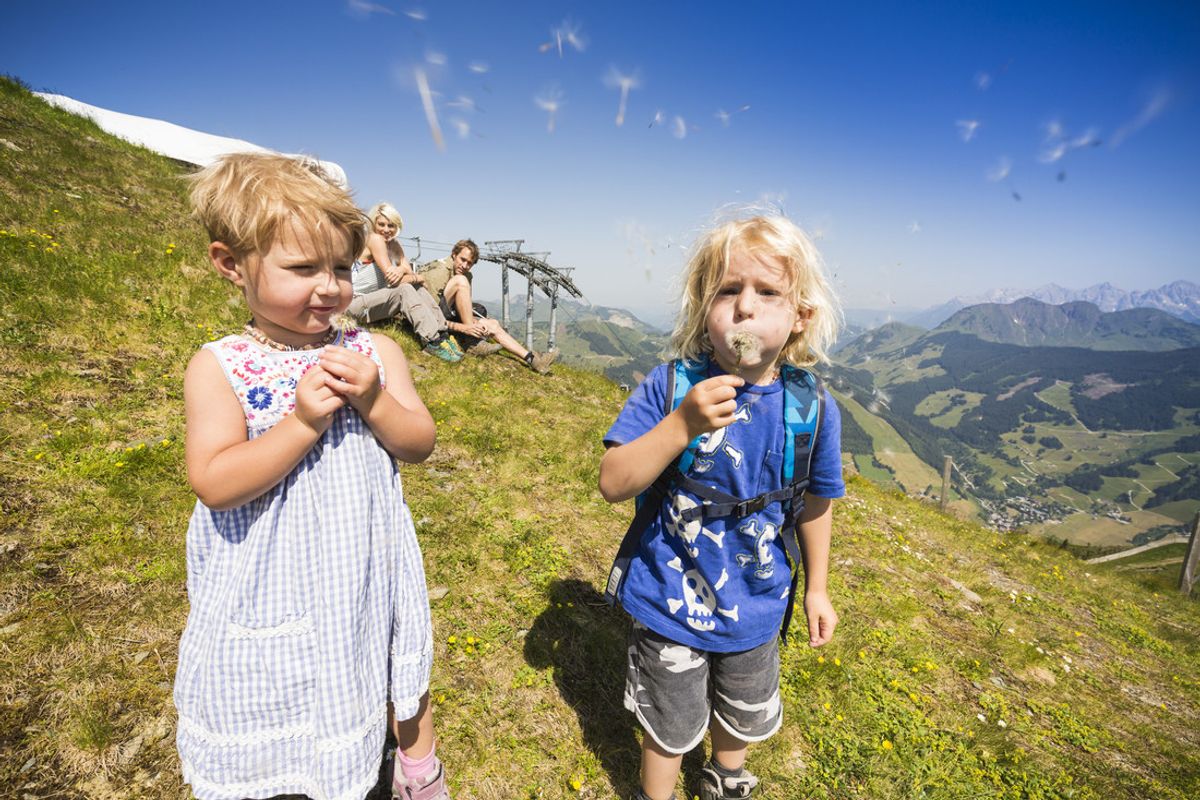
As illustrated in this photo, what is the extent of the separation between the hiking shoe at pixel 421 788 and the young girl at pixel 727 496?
121 cm

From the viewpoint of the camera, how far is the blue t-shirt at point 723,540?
260cm

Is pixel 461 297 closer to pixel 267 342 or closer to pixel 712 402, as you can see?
pixel 267 342

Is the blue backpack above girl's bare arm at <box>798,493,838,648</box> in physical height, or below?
above

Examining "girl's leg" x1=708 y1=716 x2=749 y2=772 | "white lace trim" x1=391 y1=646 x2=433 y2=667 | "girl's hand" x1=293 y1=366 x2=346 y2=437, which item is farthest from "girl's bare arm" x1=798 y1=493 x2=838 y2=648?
"girl's hand" x1=293 y1=366 x2=346 y2=437

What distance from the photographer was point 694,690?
9.06 feet

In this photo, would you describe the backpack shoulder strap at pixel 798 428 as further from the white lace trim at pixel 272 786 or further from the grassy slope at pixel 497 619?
the grassy slope at pixel 497 619

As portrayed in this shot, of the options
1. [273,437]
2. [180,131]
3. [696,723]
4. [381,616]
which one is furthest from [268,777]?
[180,131]

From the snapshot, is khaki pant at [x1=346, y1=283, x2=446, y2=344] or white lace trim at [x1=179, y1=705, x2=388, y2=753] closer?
white lace trim at [x1=179, y1=705, x2=388, y2=753]

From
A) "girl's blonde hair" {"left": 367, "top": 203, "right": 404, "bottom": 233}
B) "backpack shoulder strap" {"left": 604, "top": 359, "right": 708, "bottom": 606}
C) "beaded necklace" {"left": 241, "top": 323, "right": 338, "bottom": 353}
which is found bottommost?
"backpack shoulder strap" {"left": 604, "top": 359, "right": 708, "bottom": 606}

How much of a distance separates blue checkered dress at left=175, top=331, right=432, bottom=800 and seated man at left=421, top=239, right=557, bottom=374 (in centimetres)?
987

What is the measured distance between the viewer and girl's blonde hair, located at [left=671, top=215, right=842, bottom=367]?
243cm

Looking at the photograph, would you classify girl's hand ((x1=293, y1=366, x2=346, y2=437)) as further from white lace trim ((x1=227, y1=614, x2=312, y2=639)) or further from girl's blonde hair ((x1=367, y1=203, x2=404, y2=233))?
girl's blonde hair ((x1=367, y1=203, x2=404, y2=233))

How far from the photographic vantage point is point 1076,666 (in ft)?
21.9

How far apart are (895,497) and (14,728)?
16338 millimetres
